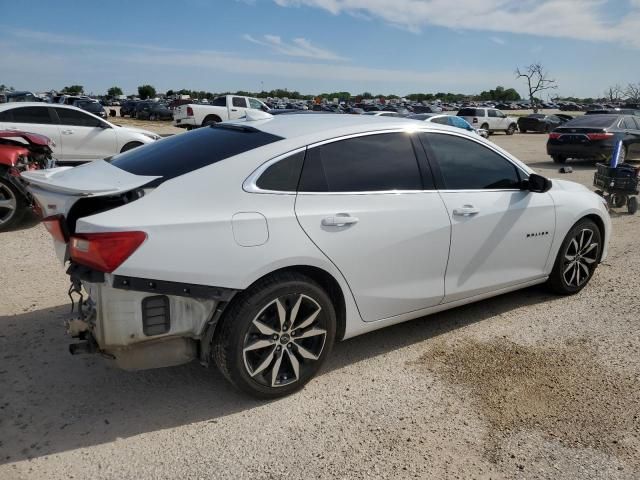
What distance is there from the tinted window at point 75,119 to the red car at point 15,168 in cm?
392

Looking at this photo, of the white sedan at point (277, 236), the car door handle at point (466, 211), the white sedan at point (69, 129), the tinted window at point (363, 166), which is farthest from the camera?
the white sedan at point (69, 129)

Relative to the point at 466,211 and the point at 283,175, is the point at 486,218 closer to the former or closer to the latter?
the point at 466,211

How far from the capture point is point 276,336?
117 inches

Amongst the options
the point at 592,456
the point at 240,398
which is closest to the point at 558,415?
the point at 592,456

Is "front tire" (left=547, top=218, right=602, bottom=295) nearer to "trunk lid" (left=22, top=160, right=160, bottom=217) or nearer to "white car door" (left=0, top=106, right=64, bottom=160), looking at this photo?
"trunk lid" (left=22, top=160, right=160, bottom=217)

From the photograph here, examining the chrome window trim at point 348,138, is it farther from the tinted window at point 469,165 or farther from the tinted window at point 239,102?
the tinted window at point 239,102

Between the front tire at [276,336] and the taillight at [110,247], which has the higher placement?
A: the taillight at [110,247]

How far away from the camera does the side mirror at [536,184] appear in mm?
4141

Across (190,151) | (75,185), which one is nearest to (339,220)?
(190,151)

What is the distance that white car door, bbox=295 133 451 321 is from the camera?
3.11 m

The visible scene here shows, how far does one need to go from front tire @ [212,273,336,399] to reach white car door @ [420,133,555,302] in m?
1.11

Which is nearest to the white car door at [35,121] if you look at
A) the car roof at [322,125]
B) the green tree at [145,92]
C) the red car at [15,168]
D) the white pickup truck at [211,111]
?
the red car at [15,168]

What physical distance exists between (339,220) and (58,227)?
5.06 feet

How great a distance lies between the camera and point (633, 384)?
3.36 meters
